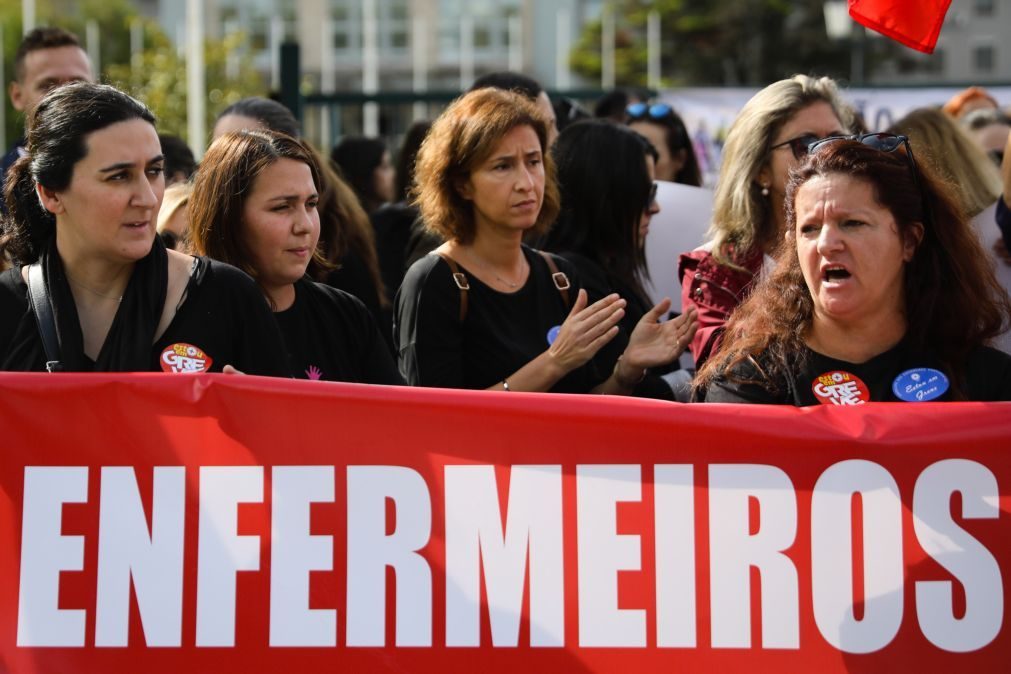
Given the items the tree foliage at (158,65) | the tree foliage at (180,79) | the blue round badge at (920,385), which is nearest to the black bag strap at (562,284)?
the blue round badge at (920,385)

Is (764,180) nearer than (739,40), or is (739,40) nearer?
(764,180)

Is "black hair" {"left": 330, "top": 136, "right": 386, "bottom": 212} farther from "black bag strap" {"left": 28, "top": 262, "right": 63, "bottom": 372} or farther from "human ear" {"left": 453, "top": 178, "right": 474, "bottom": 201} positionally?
"black bag strap" {"left": 28, "top": 262, "right": 63, "bottom": 372}

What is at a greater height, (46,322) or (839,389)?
(46,322)

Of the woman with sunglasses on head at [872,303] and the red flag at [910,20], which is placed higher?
the red flag at [910,20]

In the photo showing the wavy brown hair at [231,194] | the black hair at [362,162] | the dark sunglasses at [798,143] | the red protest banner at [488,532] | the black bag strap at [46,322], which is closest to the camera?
the red protest banner at [488,532]

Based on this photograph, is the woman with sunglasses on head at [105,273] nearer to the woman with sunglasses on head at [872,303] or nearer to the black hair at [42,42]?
the woman with sunglasses on head at [872,303]

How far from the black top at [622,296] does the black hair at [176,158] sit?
6.40ft

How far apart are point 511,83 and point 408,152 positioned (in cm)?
112

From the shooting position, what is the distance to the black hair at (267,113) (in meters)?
5.71

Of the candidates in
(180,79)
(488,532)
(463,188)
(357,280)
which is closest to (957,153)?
(463,188)

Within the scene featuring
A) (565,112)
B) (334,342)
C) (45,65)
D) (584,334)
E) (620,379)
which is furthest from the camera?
(565,112)

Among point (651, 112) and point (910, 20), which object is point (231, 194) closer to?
point (910, 20)

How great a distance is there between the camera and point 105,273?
3.85 meters

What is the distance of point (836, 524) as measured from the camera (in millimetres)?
3422
